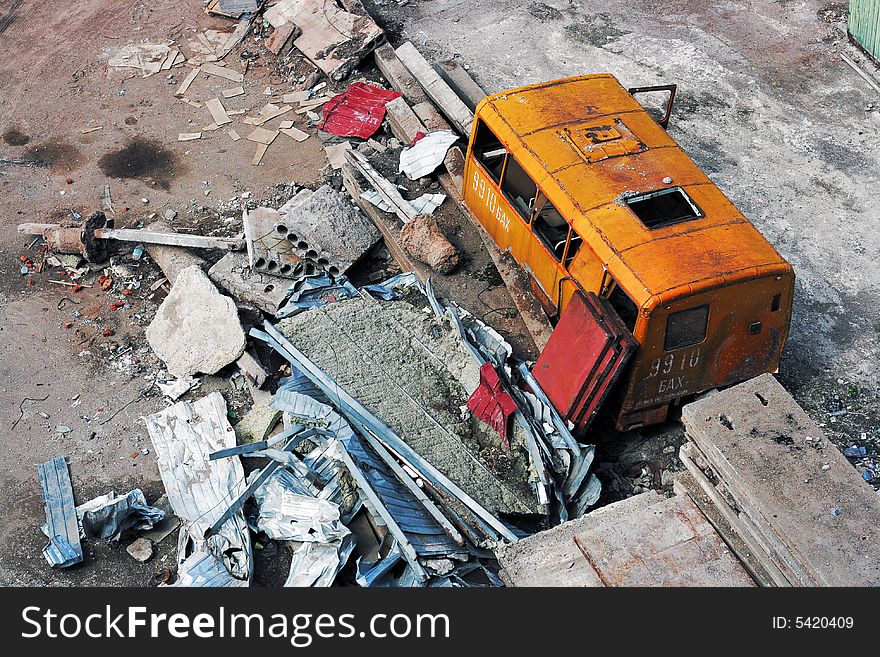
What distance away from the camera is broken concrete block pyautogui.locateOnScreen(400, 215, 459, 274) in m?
9.87

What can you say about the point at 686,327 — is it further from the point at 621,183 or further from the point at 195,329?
the point at 195,329

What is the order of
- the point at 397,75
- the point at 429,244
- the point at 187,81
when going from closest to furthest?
the point at 429,244, the point at 397,75, the point at 187,81

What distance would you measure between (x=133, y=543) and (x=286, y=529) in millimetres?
1438

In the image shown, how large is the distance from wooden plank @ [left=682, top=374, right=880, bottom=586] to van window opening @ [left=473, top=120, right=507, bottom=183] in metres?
3.95

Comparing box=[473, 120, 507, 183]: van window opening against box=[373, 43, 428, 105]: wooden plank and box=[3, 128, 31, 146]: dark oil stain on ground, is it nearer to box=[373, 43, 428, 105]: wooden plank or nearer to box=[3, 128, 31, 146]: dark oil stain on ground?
box=[373, 43, 428, 105]: wooden plank

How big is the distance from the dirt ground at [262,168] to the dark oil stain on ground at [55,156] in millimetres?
38

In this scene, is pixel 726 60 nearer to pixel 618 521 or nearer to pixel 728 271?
pixel 728 271

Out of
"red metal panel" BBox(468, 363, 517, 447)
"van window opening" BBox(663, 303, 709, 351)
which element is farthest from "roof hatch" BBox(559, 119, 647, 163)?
"red metal panel" BBox(468, 363, 517, 447)

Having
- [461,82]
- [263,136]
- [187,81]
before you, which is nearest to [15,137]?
[187,81]

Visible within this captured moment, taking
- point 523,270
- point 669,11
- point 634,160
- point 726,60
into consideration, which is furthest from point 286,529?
point 669,11

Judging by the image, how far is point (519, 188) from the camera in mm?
9336

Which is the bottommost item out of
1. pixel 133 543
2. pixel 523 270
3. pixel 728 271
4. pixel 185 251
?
pixel 133 543

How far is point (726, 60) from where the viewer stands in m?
14.0

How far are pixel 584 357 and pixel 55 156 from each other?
854cm
